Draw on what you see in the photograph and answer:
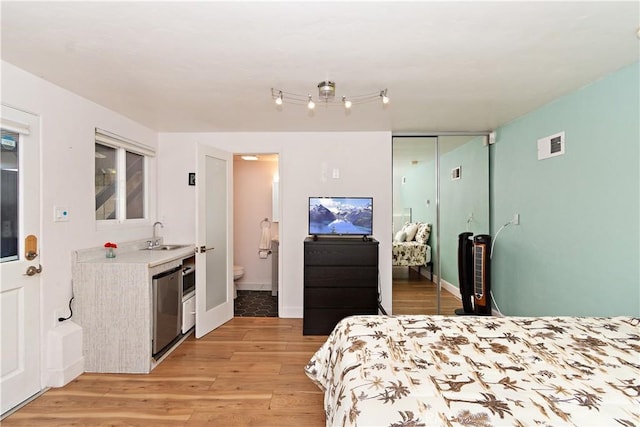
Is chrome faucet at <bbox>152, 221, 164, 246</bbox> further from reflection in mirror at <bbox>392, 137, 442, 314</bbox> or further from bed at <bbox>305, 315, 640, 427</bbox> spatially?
reflection in mirror at <bbox>392, 137, 442, 314</bbox>

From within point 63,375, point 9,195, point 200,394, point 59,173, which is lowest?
point 200,394

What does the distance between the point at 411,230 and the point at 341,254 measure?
1.25 m

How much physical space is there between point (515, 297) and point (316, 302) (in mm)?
2237

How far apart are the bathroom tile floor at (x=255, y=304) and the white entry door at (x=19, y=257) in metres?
2.14

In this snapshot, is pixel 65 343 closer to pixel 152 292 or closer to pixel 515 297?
pixel 152 292

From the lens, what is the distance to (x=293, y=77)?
2.32 metres

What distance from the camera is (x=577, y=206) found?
265 centimetres

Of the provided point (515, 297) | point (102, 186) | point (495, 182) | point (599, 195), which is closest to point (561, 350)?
point (599, 195)

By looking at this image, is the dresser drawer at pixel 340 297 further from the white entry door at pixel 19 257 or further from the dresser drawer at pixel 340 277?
the white entry door at pixel 19 257

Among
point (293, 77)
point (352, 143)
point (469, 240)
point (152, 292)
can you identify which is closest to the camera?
point (293, 77)

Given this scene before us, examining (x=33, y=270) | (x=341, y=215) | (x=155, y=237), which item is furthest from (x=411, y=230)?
(x=33, y=270)

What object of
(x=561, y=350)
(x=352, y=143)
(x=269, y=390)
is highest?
(x=352, y=143)

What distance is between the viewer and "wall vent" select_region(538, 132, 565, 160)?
2.83 metres

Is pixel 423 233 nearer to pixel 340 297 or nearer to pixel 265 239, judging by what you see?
pixel 340 297
